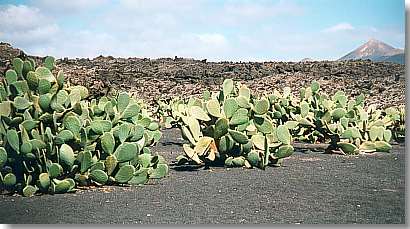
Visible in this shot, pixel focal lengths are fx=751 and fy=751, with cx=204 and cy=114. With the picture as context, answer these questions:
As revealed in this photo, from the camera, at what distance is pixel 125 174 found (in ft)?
11.6

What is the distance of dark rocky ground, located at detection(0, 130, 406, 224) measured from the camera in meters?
3.17

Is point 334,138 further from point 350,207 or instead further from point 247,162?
point 350,207

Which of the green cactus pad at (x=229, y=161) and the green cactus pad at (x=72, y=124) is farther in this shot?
the green cactus pad at (x=229, y=161)

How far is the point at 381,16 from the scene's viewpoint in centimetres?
349

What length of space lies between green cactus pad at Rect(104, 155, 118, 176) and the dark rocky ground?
89 millimetres

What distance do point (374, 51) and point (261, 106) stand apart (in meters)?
0.70

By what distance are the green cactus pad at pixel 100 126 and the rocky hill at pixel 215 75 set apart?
36 centimetres

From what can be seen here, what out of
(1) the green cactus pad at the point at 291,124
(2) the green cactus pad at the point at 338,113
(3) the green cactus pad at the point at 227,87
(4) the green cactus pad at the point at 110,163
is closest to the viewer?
(4) the green cactus pad at the point at 110,163

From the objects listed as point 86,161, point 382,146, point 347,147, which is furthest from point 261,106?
point 86,161

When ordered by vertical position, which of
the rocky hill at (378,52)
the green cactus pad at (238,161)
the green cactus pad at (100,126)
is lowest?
the green cactus pad at (238,161)

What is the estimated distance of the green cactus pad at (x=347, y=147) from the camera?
432 cm

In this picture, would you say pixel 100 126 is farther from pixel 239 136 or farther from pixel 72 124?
pixel 239 136

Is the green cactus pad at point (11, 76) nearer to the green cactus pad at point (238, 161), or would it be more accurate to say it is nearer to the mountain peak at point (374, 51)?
the green cactus pad at point (238, 161)

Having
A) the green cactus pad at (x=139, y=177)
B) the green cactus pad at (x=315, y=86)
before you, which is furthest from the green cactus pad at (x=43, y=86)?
the green cactus pad at (x=315, y=86)
